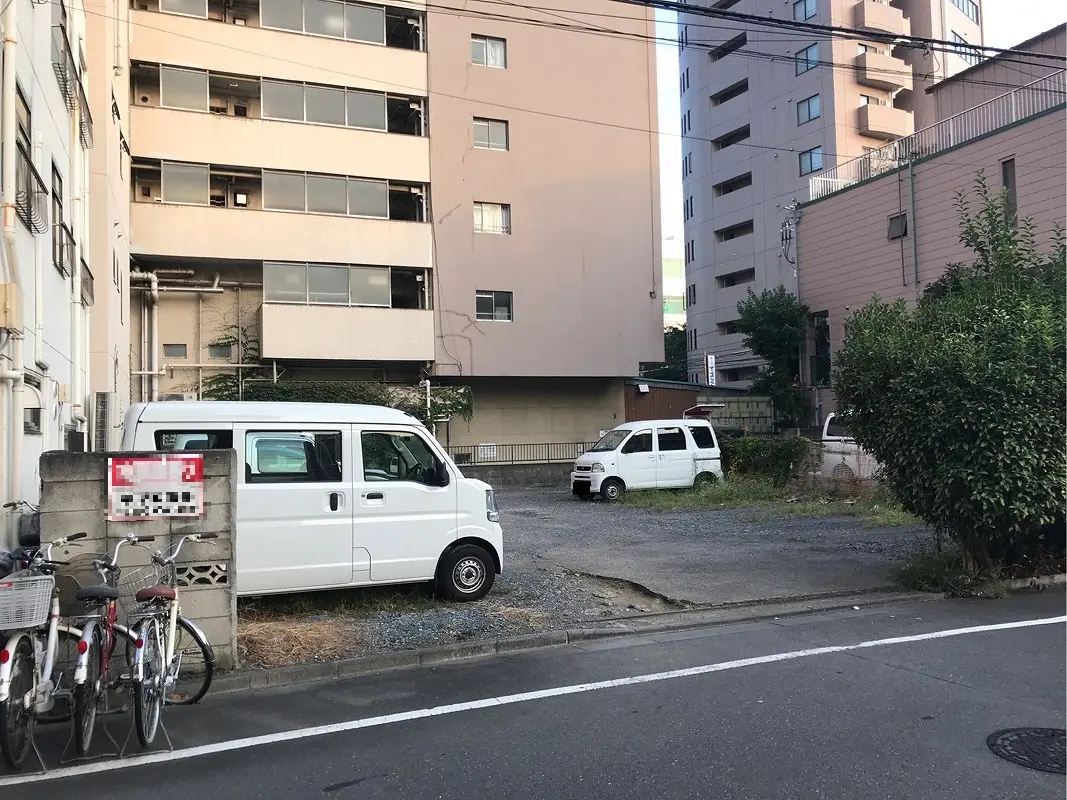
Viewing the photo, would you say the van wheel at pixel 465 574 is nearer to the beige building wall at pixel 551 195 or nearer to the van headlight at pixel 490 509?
the van headlight at pixel 490 509

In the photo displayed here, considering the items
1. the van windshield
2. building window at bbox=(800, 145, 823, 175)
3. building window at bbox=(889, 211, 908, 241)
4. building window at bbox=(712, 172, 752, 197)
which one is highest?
building window at bbox=(712, 172, 752, 197)

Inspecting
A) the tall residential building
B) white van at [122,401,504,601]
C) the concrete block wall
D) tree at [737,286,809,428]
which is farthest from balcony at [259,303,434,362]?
the tall residential building

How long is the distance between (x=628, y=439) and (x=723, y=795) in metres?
15.9

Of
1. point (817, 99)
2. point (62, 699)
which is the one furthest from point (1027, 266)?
point (817, 99)

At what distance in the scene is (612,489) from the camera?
63.4 ft

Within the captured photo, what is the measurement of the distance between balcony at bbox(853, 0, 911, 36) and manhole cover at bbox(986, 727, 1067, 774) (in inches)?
1701

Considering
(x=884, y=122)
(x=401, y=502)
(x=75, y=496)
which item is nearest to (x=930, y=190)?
(x=884, y=122)

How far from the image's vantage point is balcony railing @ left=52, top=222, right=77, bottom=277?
32.9 ft

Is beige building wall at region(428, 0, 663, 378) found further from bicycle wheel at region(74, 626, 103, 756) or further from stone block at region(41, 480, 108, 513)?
bicycle wheel at region(74, 626, 103, 756)

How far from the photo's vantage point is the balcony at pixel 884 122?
41406mm

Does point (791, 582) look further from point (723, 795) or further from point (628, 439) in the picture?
point (628, 439)

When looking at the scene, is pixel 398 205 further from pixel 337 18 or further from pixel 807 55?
pixel 807 55

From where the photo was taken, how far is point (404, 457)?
7824 mm

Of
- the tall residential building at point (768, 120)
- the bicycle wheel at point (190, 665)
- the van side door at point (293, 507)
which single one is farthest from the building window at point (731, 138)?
the bicycle wheel at point (190, 665)
